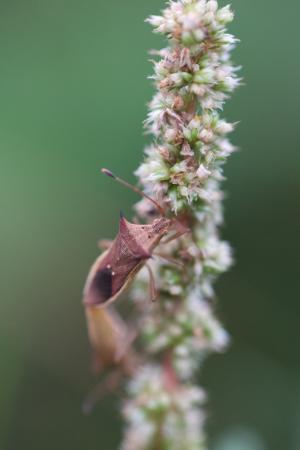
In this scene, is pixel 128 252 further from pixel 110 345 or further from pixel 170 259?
pixel 110 345

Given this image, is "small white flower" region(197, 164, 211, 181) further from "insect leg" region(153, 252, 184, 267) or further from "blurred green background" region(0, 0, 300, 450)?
"blurred green background" region(0, 0, 300, 450)

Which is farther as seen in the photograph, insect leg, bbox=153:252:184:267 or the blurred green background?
the blurred green background

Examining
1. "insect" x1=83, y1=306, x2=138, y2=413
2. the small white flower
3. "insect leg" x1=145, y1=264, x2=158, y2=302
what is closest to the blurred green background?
"insect" x1=83, y1=306, x2=138, y2=413

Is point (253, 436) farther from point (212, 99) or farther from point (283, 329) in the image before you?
point (212, 99)

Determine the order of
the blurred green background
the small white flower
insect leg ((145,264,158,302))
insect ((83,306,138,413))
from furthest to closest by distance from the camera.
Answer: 1. the blurred green background
2. insect ((83,306,138,413))
3. insect leg ((145,264,158,302))
4. the small white flower

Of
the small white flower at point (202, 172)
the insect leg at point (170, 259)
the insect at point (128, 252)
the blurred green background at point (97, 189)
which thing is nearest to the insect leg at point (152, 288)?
the insect at point (128, 252)

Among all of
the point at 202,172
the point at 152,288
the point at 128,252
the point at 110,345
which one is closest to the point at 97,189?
the point at 110,345

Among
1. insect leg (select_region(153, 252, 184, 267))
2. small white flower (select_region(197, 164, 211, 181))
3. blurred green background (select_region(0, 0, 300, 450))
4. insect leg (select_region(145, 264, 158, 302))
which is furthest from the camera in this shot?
blurred green background (select_region(0, 0, 300, 450))
